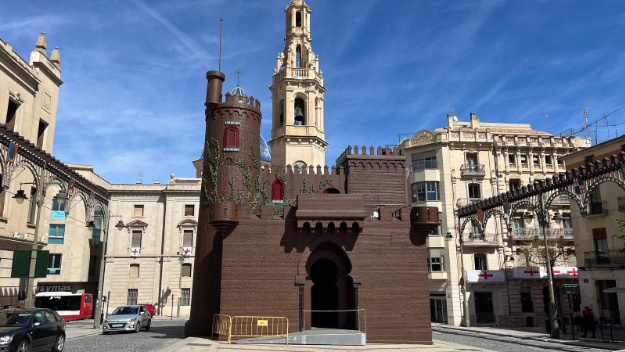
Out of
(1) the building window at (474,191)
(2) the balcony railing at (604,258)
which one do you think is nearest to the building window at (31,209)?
(1) the building window at (474,191)

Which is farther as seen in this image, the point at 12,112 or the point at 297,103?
the point at 297,103

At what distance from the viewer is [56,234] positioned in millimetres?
44656

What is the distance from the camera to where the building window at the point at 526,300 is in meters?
39.3

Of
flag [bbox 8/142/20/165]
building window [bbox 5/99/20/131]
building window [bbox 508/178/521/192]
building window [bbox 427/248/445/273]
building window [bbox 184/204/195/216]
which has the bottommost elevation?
building window [bbox 427/248/445/273]

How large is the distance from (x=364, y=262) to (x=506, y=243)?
963 inches

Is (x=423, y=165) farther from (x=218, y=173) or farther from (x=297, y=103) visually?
(x=218, y=173)

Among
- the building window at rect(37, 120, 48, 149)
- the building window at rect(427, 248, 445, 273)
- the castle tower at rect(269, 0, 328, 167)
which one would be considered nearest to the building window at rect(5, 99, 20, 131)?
the building window at rect(37, 120, 48, 149)

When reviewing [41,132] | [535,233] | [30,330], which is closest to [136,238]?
[41,132]

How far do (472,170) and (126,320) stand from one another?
31775 mm

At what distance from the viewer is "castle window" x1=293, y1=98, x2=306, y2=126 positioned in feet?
153

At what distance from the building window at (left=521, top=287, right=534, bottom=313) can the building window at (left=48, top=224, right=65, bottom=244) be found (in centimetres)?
4262

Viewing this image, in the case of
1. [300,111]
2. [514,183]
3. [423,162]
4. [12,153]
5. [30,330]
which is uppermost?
[300,111]

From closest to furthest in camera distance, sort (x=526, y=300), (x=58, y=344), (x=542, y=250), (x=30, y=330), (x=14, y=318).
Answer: (x=30, y=330), (x=14, y=318), (x=58, y=344), (x=526, y=300), (x=542, y=250)

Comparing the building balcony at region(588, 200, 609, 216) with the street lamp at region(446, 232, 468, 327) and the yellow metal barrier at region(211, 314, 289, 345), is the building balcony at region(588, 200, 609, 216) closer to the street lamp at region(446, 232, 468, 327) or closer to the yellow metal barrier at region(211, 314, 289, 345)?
the street lamp at region(446, 232, 468, 327)
